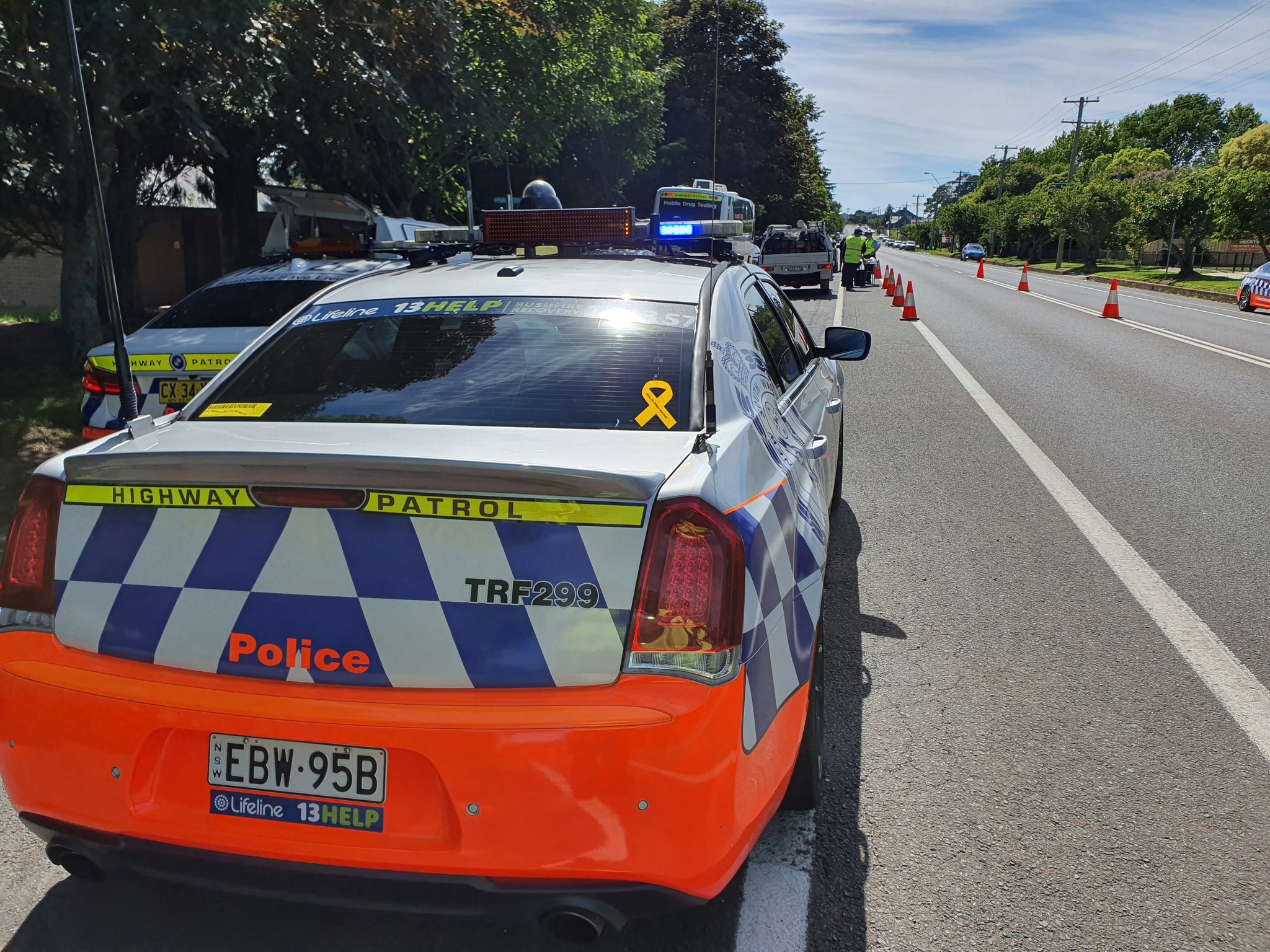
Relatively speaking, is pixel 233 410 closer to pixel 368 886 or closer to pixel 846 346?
pixel 368 886

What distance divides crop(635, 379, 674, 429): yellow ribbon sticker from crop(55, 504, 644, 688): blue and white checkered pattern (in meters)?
0.60

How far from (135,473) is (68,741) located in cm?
60

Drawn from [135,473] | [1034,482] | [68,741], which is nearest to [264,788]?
[68,741]

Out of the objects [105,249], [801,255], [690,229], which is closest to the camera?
[105,249]

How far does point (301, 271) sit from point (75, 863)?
5662 millimetres

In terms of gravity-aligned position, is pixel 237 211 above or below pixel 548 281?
above

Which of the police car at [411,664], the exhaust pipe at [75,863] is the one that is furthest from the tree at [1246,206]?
the exhaust pipe at [75,863]

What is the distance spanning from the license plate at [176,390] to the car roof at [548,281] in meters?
3.02

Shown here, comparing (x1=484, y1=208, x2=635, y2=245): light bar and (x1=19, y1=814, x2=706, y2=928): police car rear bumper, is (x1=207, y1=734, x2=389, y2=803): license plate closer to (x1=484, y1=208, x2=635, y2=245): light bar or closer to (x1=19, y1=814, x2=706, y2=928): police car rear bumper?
(x1=19, y1=814, x2=706, y2=928): police car rear bumper

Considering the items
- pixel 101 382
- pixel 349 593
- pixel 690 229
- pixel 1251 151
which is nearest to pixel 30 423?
pixel 101 382

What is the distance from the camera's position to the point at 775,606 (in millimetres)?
2354

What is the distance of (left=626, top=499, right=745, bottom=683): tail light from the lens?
2.06 metres

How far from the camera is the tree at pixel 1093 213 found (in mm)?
52625

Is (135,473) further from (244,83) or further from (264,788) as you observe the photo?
(244,83)
